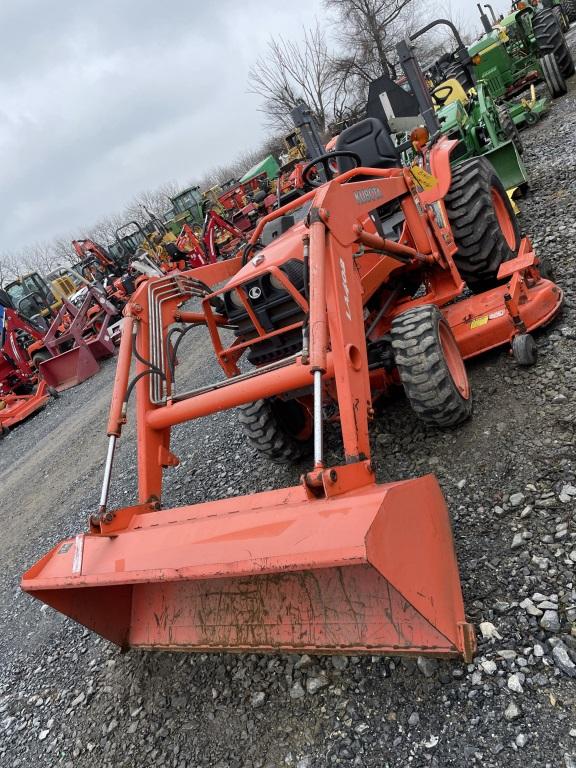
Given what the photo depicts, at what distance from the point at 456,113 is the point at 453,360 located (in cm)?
500

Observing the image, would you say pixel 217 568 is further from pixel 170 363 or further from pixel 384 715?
pixel 170 363

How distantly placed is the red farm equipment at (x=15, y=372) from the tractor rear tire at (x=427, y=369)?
966cm

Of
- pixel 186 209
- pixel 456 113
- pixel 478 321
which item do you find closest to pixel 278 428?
pixel 478 321

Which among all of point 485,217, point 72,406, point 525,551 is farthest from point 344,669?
point 72,406

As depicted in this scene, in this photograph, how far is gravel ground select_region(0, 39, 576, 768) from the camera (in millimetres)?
1945

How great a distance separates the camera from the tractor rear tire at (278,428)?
390cm

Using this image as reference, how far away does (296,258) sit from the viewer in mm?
3301

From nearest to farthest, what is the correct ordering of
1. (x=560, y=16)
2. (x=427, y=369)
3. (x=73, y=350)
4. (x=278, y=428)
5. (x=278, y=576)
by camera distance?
(x=278, y=576), (x=427, y=369), (x=278, y=428), (x=73, y=350), (x=560, y=16)

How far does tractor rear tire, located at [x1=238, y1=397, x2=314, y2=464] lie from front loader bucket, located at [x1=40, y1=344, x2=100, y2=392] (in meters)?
8.29

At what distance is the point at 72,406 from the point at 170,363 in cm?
731

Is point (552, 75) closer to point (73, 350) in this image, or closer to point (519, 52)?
point (519, 52)

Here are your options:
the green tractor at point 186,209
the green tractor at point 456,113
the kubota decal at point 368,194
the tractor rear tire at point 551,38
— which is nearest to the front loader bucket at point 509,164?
the green tractor at point 456,113

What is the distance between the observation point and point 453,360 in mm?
3553

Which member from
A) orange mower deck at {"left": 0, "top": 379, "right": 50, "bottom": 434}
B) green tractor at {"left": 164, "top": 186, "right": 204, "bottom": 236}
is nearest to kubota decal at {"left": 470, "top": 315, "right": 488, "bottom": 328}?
orange mower deck at {"left": 0, "top": 379, "right": 50, "bottom": 434}
